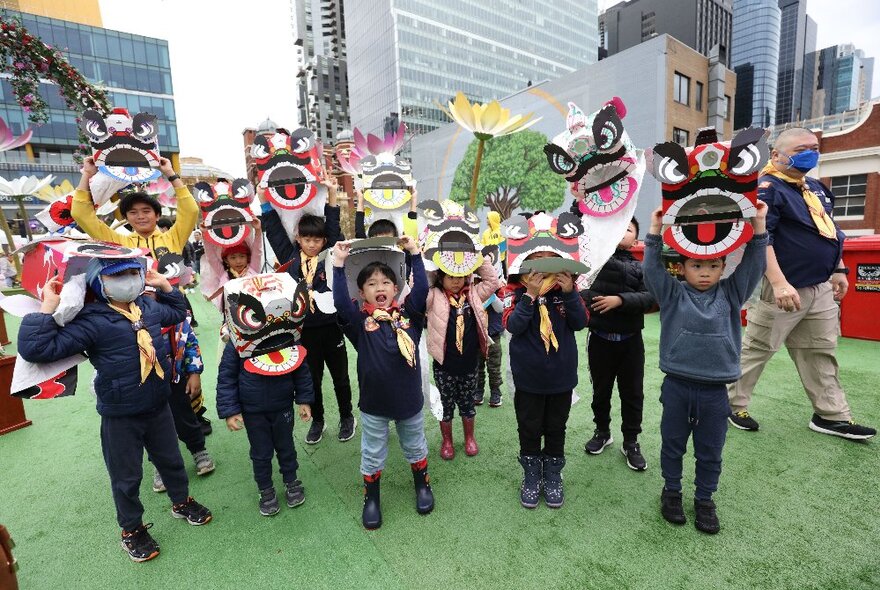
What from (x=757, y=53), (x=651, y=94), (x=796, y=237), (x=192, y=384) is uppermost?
(x=757, y=53)

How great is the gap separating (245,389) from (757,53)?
3357 inches

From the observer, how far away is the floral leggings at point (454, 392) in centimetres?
285

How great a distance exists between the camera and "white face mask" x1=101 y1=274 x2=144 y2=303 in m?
1.90

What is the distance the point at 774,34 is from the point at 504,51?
41.7 meters

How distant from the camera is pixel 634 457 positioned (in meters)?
2.60

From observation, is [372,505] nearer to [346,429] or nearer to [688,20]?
[346,429]

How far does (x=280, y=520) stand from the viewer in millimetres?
2289

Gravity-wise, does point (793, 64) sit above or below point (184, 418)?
above

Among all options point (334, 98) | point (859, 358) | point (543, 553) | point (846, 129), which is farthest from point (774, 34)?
point (543, 553)

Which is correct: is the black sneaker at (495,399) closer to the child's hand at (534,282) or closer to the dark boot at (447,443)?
the dark boot at (447,443)

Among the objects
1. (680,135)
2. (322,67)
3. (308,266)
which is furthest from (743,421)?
(322,67)

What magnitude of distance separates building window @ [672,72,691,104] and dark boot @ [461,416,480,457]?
18635 millimetres

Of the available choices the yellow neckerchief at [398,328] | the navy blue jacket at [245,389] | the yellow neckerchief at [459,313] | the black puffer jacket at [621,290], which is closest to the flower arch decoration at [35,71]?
the navy blue jacket at [245,389]

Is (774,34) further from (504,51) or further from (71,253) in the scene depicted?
(71,253)
